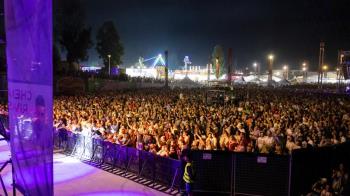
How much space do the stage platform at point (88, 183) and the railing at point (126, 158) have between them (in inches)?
19.2

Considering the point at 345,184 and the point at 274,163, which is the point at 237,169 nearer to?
the point at 274,163

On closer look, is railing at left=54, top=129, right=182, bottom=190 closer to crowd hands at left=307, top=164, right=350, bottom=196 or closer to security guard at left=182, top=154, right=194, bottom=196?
security guard at left=182, top=154, right=194, bottom=196

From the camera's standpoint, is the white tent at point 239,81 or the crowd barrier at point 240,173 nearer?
the crowd barrier at point 240,173

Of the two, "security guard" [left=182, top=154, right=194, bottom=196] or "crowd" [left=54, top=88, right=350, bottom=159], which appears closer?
"security guard" [left=182, top=154, right=194, bottom=196]

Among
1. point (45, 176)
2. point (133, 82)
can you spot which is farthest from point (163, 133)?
point (133, 82)

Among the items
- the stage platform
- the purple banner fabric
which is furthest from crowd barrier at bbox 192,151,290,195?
the purple banner fabric

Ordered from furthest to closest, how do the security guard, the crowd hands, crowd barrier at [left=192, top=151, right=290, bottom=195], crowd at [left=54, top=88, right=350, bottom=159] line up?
1. crowd at [left=54, top=88, right=350, bottom=159]
2. the security guard
3. crowd barrier at [left=192, top=151, right=290, bottom=195]
4. the crowd hands

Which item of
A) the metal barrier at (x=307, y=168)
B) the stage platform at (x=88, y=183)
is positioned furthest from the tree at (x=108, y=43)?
the metal barrier at (x=307, y=168)

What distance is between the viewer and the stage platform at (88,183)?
9609 mm

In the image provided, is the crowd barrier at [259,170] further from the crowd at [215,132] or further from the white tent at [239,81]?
the white tent at [239,81]

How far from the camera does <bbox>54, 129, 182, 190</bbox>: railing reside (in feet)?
32.5

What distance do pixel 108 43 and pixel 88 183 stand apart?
6478 centimetres

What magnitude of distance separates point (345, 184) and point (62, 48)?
191ft

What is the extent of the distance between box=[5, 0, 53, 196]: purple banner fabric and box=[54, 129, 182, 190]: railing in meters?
5.13
